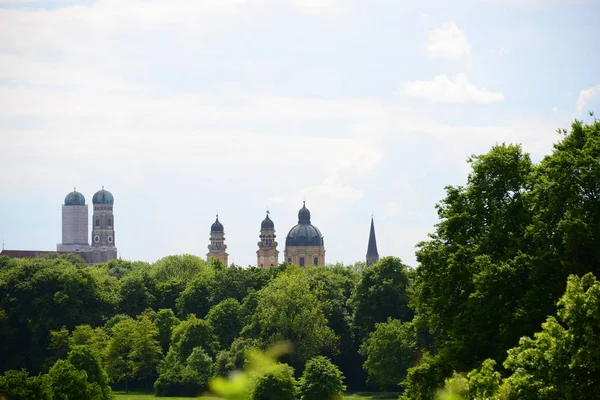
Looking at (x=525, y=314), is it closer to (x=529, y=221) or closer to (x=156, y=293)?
(x=529, y=221)

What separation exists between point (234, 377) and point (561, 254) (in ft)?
76.9

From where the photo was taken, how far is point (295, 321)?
75.9 meters

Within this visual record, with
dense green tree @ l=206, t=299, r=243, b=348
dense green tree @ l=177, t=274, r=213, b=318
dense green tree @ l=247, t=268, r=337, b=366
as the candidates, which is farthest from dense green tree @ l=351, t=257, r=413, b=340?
dense green tree @ l=177, t=274, r=213, b=318

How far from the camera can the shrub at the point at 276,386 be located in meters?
61.6

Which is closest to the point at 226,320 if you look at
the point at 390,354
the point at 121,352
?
the point at 121,352

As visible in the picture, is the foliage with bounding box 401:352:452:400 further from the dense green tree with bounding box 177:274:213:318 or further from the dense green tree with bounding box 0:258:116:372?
the dense green tree with bounding box 177:274:213:318

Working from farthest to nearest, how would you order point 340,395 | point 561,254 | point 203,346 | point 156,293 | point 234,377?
point 156,293
point 203,346
point 340,395
point 561,254
point 234,377

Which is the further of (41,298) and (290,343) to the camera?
(41,298)

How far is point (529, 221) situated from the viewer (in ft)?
122

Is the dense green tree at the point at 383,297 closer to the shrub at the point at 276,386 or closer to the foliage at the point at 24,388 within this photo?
the shrub at the point at 276,386

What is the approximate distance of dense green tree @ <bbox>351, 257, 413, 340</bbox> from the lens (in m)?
80.7

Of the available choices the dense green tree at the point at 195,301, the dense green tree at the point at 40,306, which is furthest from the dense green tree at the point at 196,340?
the dense green tree at the point at 195,301

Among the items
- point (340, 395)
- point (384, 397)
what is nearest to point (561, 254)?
point (340, 395)

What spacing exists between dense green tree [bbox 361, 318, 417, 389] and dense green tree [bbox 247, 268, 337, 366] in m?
3.64
